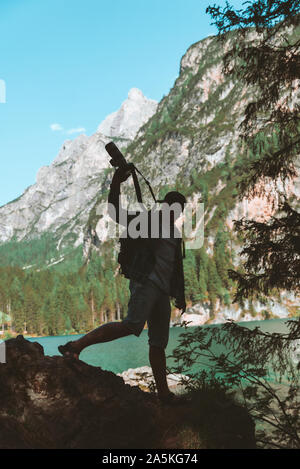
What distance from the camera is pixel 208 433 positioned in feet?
14.1

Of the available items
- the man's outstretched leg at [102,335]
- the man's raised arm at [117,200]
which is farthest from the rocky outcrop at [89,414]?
the man's raised arm at [117,200]

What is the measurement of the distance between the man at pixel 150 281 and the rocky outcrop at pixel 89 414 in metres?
0.36

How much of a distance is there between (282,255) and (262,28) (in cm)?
359

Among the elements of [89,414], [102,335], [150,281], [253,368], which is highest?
[150,281]

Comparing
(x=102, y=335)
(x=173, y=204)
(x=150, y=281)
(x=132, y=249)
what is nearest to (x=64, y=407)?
(x=102, y=335)

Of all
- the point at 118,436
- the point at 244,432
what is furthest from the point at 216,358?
the point at 118,436

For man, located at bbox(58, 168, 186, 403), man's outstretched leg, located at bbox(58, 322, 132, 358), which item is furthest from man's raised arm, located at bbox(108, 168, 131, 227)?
man's outstretched leg, located at bbox(58, 322, 132, 358)

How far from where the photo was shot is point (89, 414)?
14.2 feet

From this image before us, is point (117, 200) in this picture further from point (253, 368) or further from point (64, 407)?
point (253, 368)

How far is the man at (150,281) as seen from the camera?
4719 mm

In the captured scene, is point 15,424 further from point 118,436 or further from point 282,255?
point 282,255

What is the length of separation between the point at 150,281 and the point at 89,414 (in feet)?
5.40
